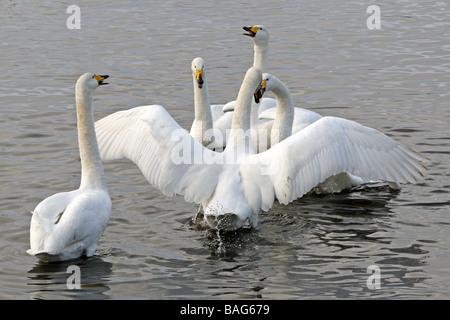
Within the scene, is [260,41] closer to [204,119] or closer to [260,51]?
[260,51]

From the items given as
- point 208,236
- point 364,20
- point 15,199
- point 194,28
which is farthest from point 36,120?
point 364,20

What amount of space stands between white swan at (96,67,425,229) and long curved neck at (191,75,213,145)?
5.67 feet

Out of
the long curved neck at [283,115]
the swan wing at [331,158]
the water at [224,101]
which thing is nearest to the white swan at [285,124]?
the long curved neck at [283,115]

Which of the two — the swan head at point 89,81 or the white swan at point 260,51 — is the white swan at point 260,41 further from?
the swan head at point 89,81

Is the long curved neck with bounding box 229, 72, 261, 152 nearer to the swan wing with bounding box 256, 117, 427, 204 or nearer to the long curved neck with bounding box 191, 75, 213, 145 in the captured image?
the swan wing with bounding box 256, 117, 427, 204

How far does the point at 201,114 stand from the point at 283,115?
1299mm

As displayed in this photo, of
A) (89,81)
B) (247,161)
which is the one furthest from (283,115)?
(89,81)

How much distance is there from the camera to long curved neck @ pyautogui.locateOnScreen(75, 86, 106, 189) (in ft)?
31.6

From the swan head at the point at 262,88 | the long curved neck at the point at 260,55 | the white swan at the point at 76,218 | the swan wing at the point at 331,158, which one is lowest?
the white swan at the point at 76,218

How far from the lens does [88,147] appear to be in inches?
386

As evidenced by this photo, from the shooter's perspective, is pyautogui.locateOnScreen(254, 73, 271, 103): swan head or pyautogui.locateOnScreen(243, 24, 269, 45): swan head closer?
pyautogui.locateOnScreen(254, 73, 271, 103): swan head

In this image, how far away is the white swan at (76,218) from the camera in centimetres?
878

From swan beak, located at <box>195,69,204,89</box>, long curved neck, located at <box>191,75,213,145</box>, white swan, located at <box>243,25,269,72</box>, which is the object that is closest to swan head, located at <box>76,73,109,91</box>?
swan beak, located at <box>195,69,204,89</box>

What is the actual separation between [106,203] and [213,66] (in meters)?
9.62
